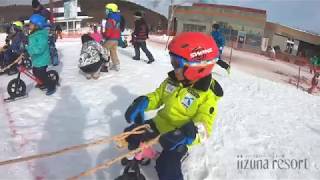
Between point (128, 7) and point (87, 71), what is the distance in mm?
40703

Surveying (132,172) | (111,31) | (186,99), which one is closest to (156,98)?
(186,99)

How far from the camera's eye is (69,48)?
44.1ft

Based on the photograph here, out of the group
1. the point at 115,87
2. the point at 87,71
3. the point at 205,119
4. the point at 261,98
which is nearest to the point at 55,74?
the point at 87,71

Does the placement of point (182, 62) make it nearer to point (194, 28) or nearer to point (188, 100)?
point (188, 100)

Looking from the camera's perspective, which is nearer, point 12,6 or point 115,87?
point 115,87

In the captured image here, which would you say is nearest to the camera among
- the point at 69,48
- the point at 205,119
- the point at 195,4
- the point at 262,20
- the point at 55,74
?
the point at 205,119

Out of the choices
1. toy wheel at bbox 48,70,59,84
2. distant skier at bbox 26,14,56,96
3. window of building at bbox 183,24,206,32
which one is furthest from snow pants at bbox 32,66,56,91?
window of building at bbox 183,24,206,32

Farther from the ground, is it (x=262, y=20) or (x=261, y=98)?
(x=262, y=20)

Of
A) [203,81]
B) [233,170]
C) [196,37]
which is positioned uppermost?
[196,37]

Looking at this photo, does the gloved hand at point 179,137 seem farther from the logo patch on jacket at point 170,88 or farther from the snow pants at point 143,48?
the snow pants at point 143,48

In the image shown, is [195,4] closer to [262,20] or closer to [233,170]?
[262,20]

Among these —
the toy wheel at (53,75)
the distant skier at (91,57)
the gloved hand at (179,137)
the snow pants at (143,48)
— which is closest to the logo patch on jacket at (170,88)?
the gloved hand at (179,137)

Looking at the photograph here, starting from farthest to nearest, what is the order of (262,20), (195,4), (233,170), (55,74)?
(195,4), (262,20), (55,74), (233,170)

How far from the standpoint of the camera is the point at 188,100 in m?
3.88
